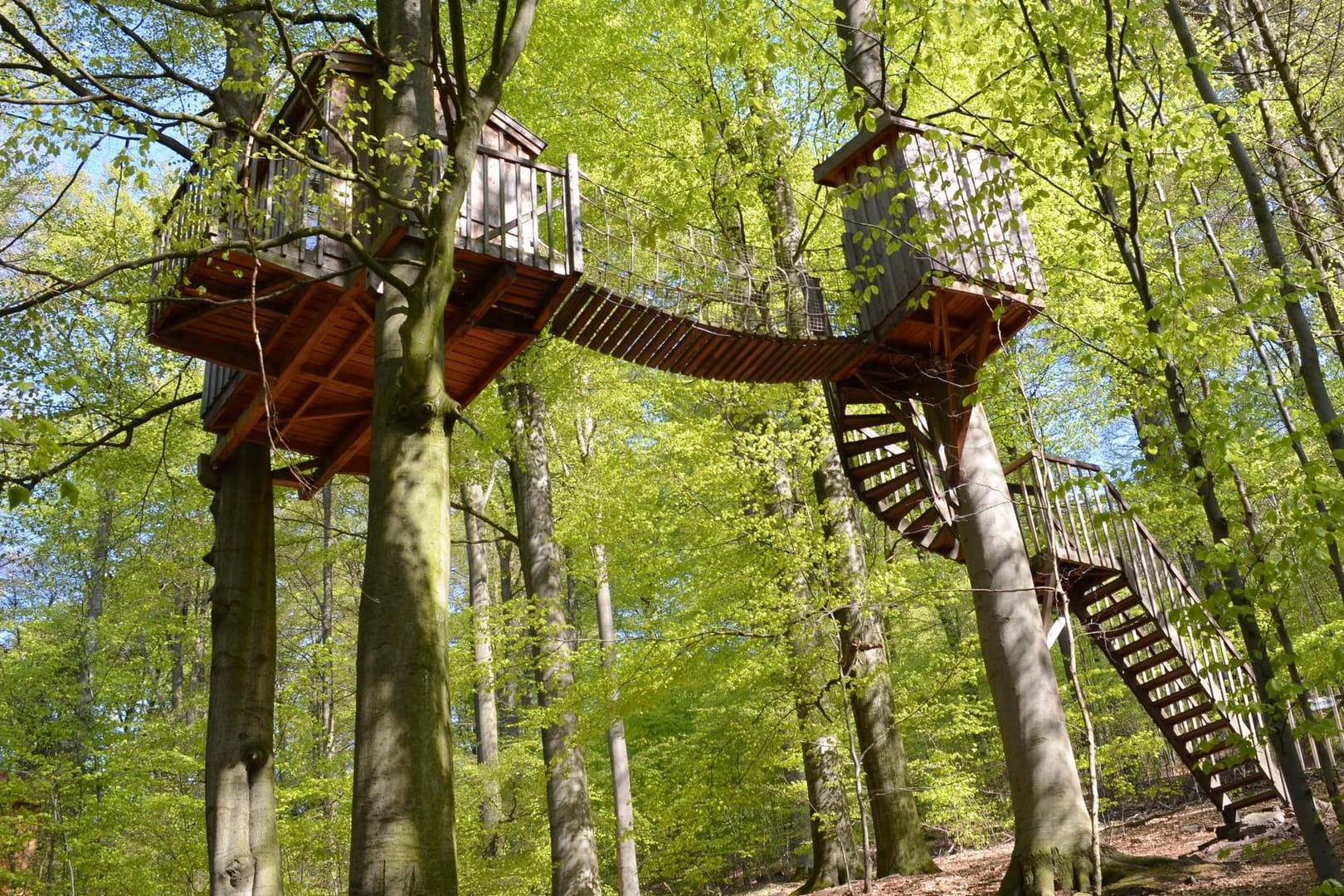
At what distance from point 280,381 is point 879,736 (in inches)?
291

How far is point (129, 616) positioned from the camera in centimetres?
1797

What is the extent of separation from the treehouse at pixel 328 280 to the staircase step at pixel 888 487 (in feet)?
13.4

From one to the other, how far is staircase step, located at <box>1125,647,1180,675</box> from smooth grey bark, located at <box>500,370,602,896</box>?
667 centimetres

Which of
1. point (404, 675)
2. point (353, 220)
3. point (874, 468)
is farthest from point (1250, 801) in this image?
point (353, 220)

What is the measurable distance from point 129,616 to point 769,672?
1346cm

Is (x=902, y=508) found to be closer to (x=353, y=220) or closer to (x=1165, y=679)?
(x=1165, y=679)

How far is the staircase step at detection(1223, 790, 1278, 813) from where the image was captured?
11.3 metres

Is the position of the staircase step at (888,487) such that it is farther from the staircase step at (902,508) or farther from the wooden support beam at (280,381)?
the wooden support beam at (280,381)

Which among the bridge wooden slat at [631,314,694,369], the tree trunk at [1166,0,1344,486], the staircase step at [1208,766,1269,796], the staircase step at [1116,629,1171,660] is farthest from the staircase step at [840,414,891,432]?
the staircase step at [1208,766,1269,796]

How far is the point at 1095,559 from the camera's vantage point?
426 inches

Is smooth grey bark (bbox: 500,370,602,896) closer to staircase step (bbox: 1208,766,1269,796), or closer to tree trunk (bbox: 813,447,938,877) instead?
tree trunk (bbox: 813,447,938,877)

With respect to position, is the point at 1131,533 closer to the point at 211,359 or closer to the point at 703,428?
the point at 703,428

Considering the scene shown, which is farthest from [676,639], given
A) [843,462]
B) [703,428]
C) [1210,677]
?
[1210,677]

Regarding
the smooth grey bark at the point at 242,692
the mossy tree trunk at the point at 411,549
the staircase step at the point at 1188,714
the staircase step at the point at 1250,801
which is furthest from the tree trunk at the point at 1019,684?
the smooth grey bark at the point at 242,692
